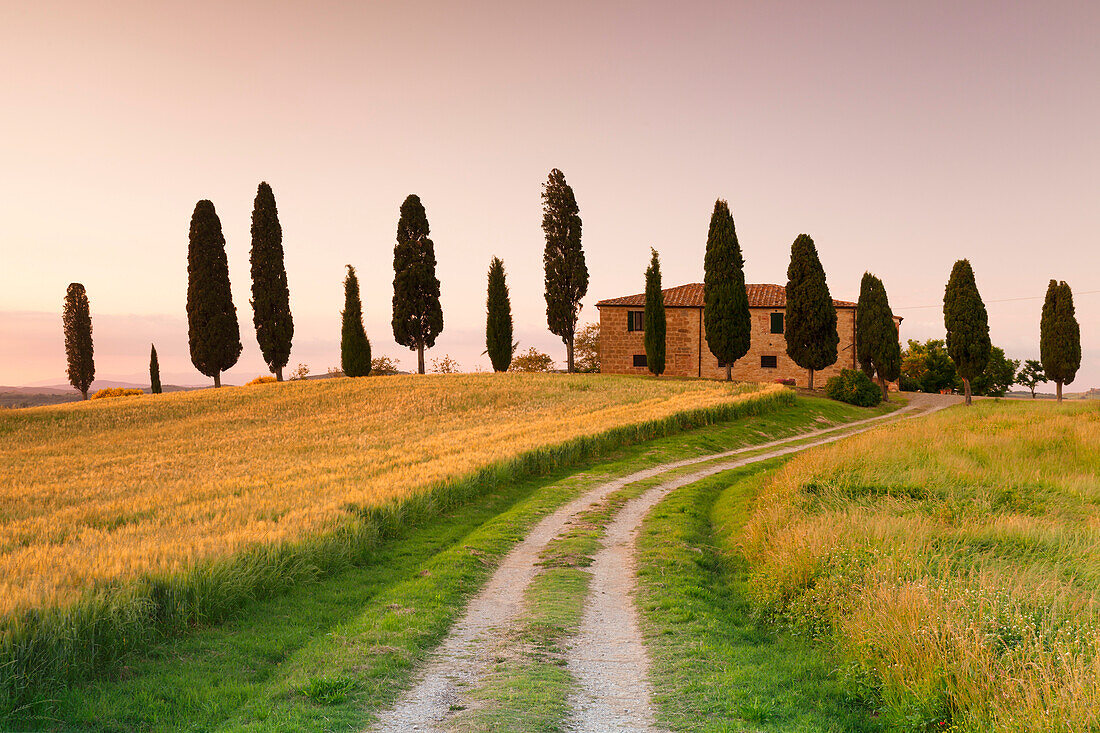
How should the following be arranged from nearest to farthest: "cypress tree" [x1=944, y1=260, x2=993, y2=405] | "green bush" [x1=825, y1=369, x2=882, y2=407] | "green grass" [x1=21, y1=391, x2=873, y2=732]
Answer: "green grass" [x1=21, y1=391, x2=873, y2=732], "green bush" [x1=825, y1=369, x2=882, y2=407], "cypress tree" [x1=944, y1=260, x2=993, y2=405]

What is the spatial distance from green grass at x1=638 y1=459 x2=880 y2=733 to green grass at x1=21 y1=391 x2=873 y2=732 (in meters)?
3.17

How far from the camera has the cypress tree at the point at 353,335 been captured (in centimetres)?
6191

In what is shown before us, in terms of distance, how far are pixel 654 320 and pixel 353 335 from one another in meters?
28.0

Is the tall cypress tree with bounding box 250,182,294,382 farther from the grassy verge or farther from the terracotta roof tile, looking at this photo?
the grassy verge

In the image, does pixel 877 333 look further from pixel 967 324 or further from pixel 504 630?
pixel 504 630

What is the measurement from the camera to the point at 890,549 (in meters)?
10.7

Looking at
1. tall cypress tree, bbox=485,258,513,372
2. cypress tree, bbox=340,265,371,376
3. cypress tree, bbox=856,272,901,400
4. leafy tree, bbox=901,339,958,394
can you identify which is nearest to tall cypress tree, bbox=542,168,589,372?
tall cypress tree, bbox=485,258,513,372

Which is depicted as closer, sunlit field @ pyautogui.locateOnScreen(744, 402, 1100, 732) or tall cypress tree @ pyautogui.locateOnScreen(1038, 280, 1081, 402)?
sunlit field @ pyautogui.locateOnScreen(744, 402, 1100, 732)

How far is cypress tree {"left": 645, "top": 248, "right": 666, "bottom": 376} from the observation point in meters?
57.2

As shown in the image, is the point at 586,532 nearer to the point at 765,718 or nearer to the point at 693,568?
the point at 693,568

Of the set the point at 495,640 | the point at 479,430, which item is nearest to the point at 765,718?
Answer: the point at 495,640

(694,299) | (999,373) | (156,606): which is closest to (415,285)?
(694,299)

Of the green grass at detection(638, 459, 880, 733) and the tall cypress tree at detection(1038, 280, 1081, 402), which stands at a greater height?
the tall cypress tree at detection(1038, 280, 1081, 402)

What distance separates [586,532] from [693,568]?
3271mm
